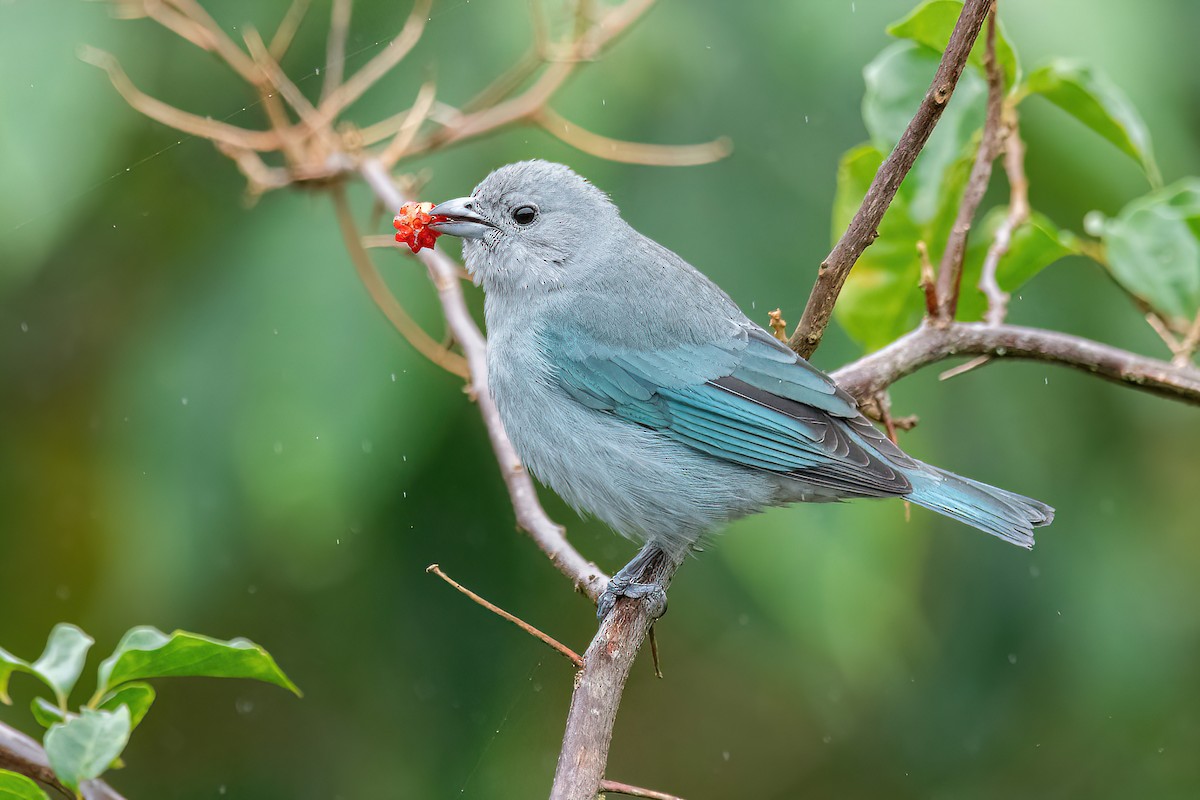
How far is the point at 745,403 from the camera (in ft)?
10.1

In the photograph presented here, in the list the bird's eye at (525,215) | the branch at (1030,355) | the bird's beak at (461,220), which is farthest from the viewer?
the bird's eye at (525,215)

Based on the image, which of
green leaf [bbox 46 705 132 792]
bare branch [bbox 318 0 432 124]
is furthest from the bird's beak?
green leaf [bbox 46 705 132 792]

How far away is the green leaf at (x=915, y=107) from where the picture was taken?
113 inches

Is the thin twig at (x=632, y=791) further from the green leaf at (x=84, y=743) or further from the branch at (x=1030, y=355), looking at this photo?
the branch at (x=1030, y=355)

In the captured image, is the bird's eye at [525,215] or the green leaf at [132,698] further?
the bird's eye at [525,215]

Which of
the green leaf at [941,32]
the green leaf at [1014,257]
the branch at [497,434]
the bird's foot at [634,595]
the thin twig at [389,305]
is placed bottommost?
the bird's foot at [634,595]

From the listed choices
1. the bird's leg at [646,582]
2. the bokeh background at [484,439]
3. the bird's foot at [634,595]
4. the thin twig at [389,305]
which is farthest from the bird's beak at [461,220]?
the bird's foot at [634,595]

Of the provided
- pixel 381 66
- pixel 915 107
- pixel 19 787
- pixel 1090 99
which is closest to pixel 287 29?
pixel 381 66

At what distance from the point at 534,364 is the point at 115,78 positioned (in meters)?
1.55

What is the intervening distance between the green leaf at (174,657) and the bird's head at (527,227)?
1.47m

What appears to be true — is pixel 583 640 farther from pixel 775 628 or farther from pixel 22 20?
pixel 22 20

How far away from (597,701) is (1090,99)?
1.80 m

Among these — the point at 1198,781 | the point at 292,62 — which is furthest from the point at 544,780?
the point at 292,62

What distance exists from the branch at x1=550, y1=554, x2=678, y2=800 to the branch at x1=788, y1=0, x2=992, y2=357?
2.45ft
